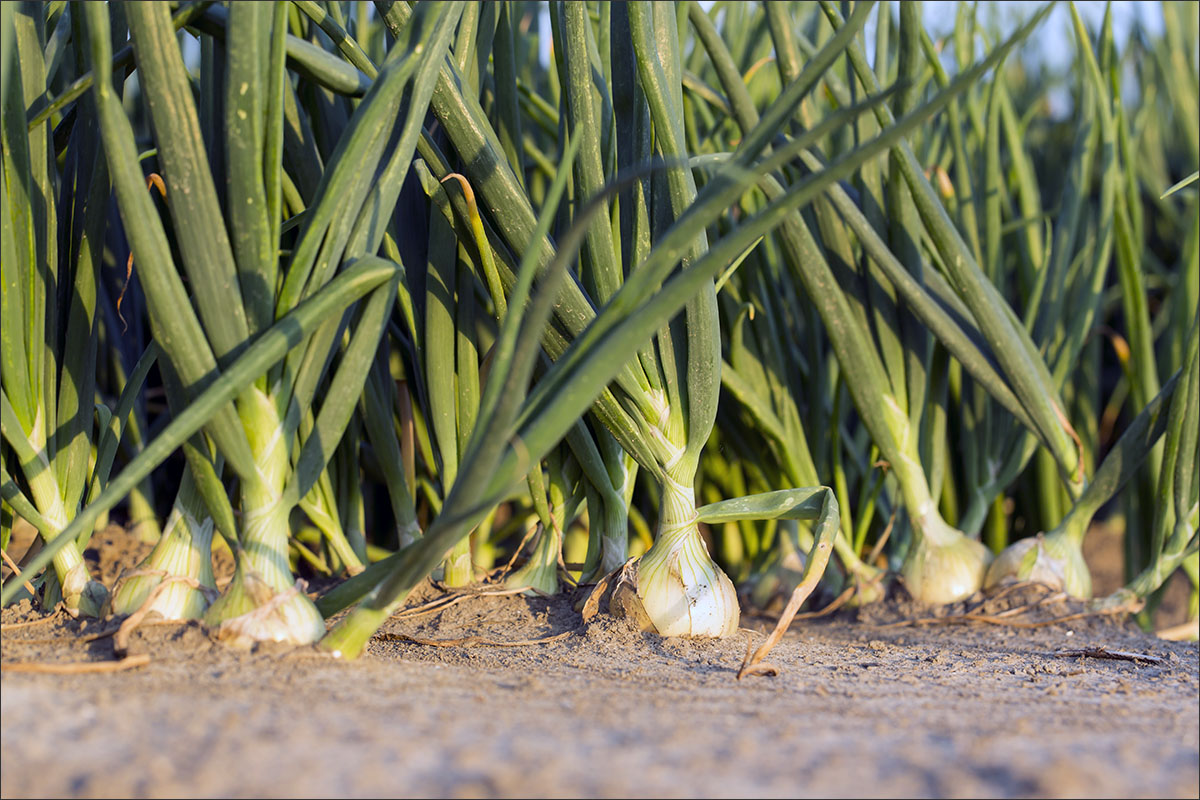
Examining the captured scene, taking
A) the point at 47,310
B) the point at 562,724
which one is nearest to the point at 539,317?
the point at 562,724

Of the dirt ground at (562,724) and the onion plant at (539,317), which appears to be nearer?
the dirt ground at (562,724)

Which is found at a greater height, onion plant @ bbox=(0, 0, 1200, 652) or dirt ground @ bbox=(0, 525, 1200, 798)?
onion plant @ bbox=(0, 0, 1200, 652)

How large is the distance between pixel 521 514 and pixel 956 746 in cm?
69

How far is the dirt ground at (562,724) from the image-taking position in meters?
0.37

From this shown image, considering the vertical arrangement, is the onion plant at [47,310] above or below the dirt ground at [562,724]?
above

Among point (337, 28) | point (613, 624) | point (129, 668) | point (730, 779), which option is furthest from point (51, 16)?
point (730, 779)

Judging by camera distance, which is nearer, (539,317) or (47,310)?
(539,317)

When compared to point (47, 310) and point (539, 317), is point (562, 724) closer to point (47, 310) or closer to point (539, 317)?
point (539, 317)

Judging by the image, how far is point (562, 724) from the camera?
438 mm

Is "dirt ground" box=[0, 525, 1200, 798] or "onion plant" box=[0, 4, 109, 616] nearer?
"dirt ground" box=[0, 525, 1200, 798]

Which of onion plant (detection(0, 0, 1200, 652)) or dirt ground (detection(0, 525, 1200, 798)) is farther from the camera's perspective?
onion plant (detection(0, 0, 1200, 652))

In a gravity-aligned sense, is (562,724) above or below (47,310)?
below

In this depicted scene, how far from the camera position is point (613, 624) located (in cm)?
72

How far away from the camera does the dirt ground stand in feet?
1.22
